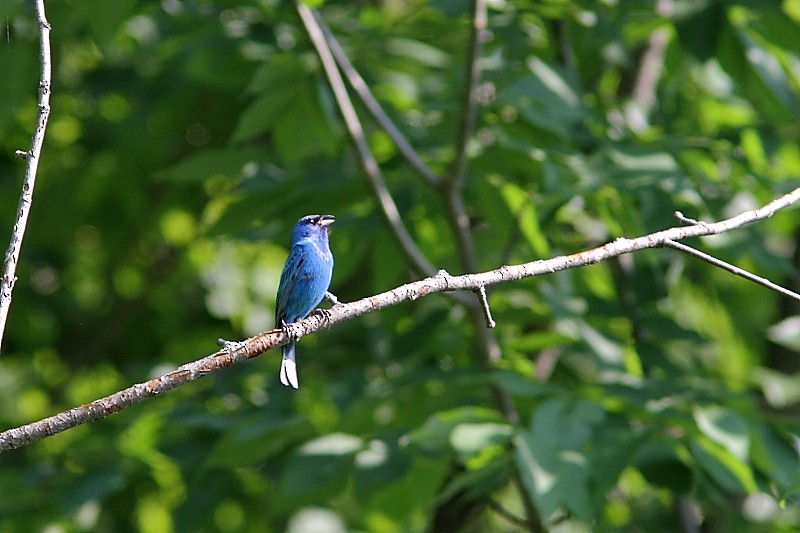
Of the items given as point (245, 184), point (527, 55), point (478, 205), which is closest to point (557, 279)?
point (478, 205)

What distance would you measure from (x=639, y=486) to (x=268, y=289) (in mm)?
2622

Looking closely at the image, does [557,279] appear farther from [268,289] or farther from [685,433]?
[268,289]

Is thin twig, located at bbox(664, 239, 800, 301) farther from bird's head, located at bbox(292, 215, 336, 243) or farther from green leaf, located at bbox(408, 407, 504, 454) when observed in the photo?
bird's head, located at bbox(292, 215, 336, 243)

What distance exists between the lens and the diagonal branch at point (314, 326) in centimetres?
208

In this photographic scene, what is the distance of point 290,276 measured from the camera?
4223mm

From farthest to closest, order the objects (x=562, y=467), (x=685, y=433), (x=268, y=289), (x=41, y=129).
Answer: (x=268, y=289)
(x=685, y=433)
(x=562, y=467)
(x=41, y=129)

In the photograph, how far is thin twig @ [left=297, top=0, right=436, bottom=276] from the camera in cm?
446

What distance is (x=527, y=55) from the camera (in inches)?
185

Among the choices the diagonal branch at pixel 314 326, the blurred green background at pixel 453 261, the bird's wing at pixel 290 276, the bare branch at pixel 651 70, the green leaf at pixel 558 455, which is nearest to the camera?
the diagonal branch at pixel 314 326

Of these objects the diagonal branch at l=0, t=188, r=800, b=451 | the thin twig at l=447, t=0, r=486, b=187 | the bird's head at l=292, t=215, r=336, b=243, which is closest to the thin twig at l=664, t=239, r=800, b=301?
the diagonal branch at l=0, t=188, r=800, b=451

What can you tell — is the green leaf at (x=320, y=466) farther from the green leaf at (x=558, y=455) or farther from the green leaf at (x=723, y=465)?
the green leaf at (x=723, y=465)

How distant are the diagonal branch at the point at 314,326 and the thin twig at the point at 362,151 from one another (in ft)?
5.06

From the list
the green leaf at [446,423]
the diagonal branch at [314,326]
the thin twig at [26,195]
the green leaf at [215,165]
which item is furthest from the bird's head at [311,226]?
the thin twig at [26,195]

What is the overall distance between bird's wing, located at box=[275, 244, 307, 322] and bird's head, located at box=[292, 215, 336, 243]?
0.14m
